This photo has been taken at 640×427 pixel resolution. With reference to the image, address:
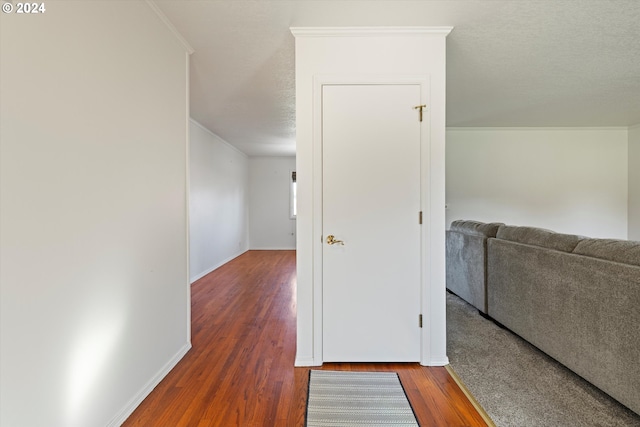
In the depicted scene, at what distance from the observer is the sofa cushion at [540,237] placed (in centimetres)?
199

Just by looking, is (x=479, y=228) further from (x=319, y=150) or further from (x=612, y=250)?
(x=319, y=150)

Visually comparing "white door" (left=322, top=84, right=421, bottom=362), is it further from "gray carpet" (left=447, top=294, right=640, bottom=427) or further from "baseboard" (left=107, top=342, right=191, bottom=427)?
"baseboard" (left=107, top=342, right=191, bottom=427)

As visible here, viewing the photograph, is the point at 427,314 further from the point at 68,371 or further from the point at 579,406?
the point at 68,371

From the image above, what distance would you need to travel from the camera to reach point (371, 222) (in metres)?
2.11

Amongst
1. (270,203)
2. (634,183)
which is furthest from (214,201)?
(634,183)

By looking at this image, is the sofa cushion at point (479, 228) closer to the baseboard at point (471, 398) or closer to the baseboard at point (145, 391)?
the baseboard at point (471, 398)

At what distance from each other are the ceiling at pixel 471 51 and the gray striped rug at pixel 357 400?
98.8 inches

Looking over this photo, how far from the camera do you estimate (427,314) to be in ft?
6.84

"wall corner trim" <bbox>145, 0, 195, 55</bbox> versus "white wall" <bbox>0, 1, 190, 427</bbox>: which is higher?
"wall corner trim" <bbox>145, 0, 195, 55</bbox>

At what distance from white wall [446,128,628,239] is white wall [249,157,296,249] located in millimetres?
4122

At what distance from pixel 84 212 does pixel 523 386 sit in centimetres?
272

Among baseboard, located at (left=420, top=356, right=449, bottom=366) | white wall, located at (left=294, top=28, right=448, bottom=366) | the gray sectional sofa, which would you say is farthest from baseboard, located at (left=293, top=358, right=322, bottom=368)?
the gray sectional sofa

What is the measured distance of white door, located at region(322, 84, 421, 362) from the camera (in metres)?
2.09

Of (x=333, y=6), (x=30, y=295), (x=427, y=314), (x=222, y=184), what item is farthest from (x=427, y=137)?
(x=222, y=184)
